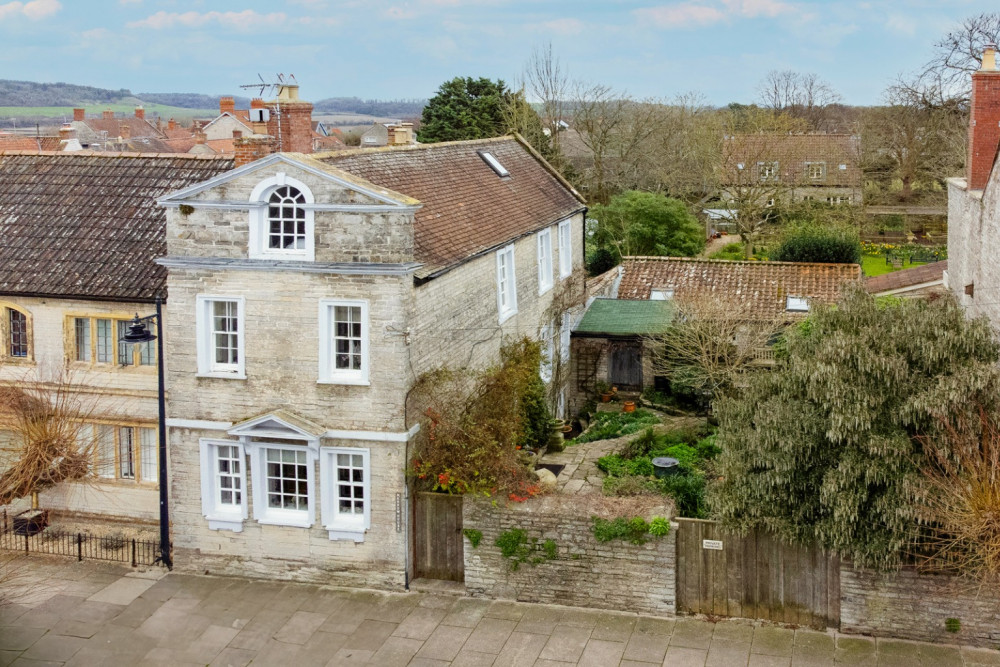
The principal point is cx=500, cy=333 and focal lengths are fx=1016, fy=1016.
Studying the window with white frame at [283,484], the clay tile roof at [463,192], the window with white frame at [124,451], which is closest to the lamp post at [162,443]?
the window with white frame at [124,451]

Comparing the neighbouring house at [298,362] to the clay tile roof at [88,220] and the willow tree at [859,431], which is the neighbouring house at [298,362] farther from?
the willow tree at [859,431]

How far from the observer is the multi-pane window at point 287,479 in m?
20.3

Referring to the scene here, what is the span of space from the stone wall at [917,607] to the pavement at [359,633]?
0.21 meters

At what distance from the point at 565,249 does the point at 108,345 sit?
47.6ft

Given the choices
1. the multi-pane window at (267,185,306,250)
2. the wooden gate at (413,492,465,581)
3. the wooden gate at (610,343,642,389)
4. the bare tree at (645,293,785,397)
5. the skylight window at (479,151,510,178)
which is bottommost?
the wooden gate at (413,492,465,581)

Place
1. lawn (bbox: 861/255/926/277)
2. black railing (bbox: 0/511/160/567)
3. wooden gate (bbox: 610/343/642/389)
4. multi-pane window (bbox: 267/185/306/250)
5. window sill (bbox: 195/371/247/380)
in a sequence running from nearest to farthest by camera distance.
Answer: multi-pane window (bbox: 267/185/306/250) < window sill (bbox: 195/371/247/380) < black railing (bbox: 0/511/160/567) < wooden gate (bbox: 610/343/642/389) < lawn (bbox: 861/255/926/277)

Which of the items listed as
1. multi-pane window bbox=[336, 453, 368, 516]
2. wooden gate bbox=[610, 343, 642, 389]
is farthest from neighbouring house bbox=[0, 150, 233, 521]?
wooden gate bbox=[610, 343, 642, 389]

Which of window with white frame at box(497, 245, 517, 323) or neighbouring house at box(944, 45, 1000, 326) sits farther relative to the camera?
window with white frame at box(497, 245, 517, 323)

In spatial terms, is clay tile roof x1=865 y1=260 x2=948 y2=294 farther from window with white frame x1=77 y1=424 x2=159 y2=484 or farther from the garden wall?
window with white frame x1=77 y1=424 x2=159 y2=484

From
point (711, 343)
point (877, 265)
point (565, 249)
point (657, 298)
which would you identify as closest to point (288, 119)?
point (565, 249)

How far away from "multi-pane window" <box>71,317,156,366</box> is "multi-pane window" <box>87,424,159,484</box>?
1.48 metres

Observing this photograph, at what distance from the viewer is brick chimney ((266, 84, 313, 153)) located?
76.0ft

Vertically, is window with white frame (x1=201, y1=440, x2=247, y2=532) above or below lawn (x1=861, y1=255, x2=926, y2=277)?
below

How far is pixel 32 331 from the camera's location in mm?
22453
